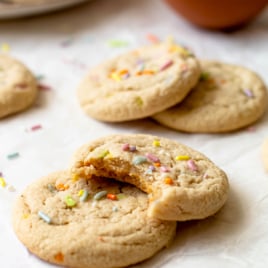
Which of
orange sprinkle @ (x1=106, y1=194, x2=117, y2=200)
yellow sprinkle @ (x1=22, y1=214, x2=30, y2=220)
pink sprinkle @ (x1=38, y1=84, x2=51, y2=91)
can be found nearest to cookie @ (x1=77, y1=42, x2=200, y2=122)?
pink sprinkle @ (x1=38, y1=84, x2=51, y2=91)

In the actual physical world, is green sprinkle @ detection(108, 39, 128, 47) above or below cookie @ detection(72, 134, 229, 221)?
below

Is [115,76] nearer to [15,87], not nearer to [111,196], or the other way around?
[15,87]

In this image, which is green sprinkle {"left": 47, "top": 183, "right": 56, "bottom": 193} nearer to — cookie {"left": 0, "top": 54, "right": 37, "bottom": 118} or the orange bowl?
cookie {"left": 0, "top": 54, "right": 37, "bottom": 118}

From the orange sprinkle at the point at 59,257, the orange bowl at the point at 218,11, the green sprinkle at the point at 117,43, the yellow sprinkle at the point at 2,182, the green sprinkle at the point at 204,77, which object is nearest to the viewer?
the orange sprinkle at the point at 59,257

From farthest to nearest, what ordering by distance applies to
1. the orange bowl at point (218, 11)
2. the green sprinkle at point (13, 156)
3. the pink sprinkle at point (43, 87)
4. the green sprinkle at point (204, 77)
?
the orange bowl at point (218, 11) < the pink sprinkle at point (43, 87) < the green sprinkle at point (204, 77) < the green sprinkle at point (13, 156)

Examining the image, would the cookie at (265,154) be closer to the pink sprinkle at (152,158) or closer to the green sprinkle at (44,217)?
the pink sprinkle at (152,158)

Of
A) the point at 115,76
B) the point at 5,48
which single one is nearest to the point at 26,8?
the point at 5,48

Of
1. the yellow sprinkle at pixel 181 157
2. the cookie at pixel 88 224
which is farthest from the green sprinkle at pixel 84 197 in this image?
the yellow sprinkle at pixel 181 157
